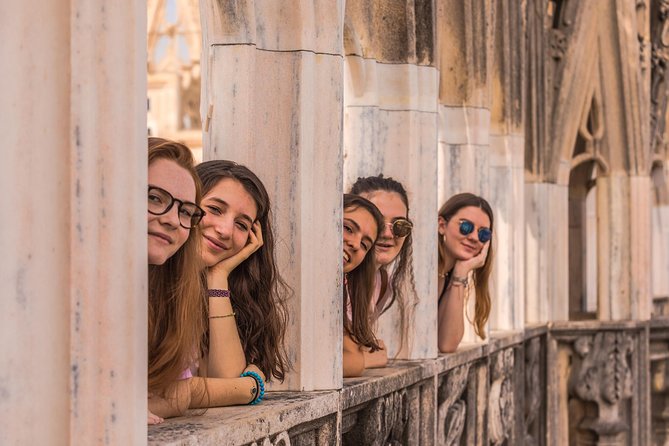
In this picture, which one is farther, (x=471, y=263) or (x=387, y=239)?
(x=471, y=263)

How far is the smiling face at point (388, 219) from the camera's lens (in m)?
4.84

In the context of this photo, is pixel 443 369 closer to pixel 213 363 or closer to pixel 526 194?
pixel 213 363

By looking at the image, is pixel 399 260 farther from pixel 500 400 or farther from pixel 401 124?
pixel 500 400

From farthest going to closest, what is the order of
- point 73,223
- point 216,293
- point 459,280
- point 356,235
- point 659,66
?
point 659,66
point 459,280
point 356,235
point 216,293
point 73,223

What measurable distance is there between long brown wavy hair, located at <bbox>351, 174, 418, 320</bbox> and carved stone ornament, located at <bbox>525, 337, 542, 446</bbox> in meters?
3.43

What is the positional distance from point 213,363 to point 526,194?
6.35m

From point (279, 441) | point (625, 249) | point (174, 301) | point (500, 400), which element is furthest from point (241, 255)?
point (625, 249)

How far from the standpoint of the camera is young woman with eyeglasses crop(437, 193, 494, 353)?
5863 mm

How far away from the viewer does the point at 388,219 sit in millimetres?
4883

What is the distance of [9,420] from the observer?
2.24 meters

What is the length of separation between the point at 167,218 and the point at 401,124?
2893 millimetres

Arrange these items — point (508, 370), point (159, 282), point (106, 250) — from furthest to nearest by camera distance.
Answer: point (508, 370) → point (159, 282) → point (106, 250)

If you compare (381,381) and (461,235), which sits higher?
(461,235)

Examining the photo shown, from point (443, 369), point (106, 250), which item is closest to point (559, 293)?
point (443, 369)
